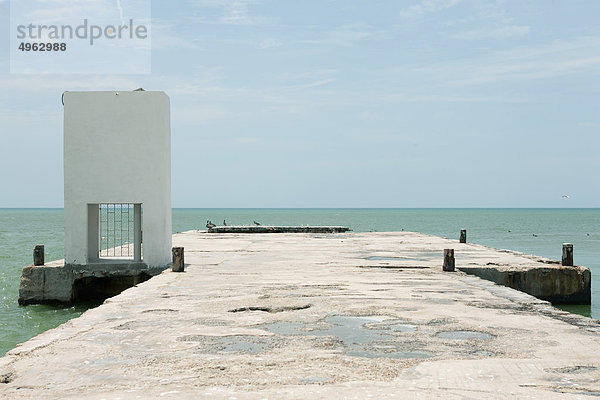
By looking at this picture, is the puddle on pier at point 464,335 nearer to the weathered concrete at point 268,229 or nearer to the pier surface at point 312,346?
the pier surface at point 312,346

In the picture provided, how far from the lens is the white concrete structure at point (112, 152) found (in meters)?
15.7

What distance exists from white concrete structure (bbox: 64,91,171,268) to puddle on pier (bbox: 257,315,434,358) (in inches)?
329

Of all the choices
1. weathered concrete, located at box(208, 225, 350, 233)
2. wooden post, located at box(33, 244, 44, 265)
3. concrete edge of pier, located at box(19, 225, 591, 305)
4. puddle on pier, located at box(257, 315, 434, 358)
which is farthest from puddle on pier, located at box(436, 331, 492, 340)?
weathered concrete, located at box(208, 225, 350, 233)

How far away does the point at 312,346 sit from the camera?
7070 mm

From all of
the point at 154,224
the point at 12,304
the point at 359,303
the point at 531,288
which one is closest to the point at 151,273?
the point at 154,224

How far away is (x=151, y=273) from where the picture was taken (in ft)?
52.1

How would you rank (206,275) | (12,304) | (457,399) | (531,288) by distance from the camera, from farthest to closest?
(12,304) < (531,288) < (206,275) < (457,399)

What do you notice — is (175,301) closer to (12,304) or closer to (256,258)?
(256,258)

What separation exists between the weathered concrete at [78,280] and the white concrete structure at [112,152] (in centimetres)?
92

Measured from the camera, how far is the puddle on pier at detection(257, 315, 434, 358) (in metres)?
6.83

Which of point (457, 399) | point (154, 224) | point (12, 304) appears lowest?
point (12, 304)

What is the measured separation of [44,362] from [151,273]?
9476mm

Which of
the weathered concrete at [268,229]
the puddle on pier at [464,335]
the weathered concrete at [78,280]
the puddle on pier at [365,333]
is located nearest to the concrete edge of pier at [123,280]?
the weathered concrete at [78,280]

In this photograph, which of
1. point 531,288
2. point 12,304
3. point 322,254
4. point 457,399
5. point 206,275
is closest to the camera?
point 457,399
